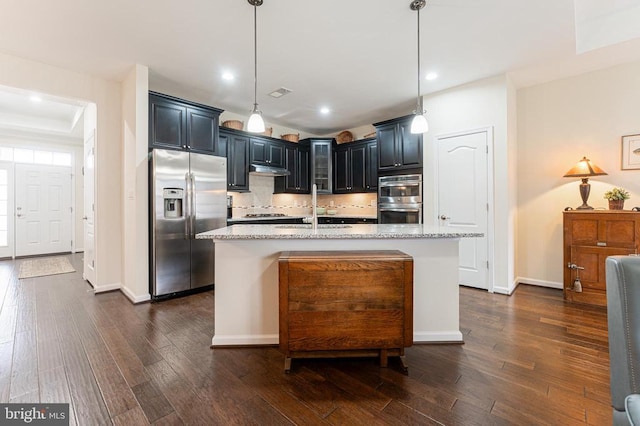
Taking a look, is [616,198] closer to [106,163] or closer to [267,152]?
[267,152]

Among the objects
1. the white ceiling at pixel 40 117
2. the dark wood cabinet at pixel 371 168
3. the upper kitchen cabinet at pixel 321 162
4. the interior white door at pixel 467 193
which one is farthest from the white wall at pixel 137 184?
the interior white door at pixel 467 193

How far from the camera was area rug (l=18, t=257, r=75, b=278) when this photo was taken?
4605mm

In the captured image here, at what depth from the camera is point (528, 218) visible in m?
4.02

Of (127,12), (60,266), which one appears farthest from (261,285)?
(60,266)

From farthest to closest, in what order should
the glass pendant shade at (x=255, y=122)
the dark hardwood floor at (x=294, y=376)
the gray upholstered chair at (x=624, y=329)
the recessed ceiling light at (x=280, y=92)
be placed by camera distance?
the recessed ceiling light at (x=280, y=92) → the glass pendant shade at (x=255, y=122) → the dark hardwood floor at (x=294, y=376) → the gray upholstered chair at (x=624, y=329)

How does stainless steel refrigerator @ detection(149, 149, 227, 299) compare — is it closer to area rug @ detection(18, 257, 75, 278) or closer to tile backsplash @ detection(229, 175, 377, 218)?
tile backsplash @ detection(229, 175, 377, 218)

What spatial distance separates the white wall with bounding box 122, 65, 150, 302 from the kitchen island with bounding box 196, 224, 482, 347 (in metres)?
1.74

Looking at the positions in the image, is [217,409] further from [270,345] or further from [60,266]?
[60,266]

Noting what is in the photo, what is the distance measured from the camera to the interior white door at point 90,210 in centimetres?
381

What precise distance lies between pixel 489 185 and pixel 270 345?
3361mm

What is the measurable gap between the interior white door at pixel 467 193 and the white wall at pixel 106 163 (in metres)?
4.57

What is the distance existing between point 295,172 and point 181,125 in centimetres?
246

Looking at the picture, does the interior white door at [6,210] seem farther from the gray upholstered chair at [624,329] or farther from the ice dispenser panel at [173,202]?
the gray upholstered chair at [624,329]

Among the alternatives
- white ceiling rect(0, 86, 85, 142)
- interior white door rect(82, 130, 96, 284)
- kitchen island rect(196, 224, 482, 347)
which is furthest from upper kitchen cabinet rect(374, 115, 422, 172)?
white ceiling rect(0, 86, 85, 142)
